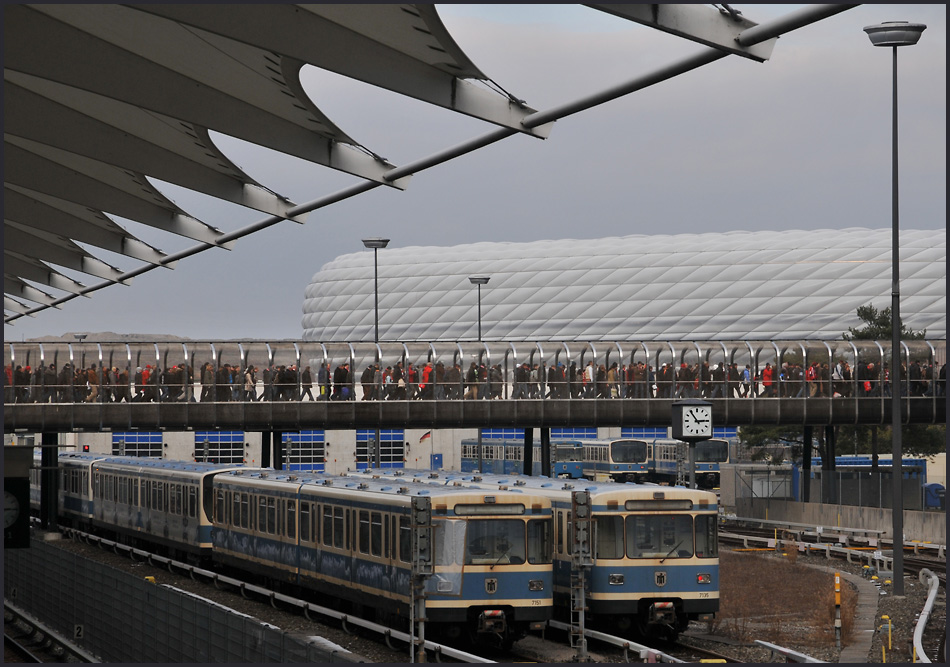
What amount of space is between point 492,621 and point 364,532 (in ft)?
10.8

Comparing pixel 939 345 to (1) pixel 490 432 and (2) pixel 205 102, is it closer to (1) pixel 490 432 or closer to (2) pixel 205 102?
(2) pixel 205 102

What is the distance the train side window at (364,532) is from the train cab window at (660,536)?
4340mm

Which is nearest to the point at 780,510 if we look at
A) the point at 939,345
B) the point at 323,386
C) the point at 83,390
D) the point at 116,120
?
the point at 939,345

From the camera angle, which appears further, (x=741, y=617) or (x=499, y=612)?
(x=741, y=617)

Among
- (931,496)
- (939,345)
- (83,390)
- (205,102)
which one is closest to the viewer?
(205,102)

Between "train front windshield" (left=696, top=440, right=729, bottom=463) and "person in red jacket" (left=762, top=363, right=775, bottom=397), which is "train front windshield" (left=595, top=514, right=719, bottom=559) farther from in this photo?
"train front windshield" (left=696, top=440, right=729, bottom=463)

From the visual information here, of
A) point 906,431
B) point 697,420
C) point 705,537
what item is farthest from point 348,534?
point 906,431

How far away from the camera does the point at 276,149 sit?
18.2m

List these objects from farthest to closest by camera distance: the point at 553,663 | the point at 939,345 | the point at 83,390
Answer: the point at 939,345, the point at 83,390, the point at 553,663

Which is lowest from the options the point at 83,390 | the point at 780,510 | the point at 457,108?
the point at 780,510

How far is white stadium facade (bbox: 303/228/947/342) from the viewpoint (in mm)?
135625

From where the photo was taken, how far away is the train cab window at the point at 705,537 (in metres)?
23.6

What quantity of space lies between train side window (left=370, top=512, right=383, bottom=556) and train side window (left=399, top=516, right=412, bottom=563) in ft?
3.26

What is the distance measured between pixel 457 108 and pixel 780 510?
126ft
